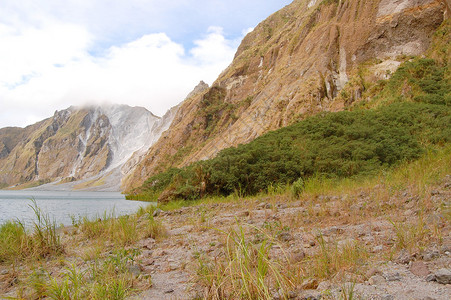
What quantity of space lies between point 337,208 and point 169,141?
6240 centimetres

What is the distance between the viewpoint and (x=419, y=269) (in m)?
2.73

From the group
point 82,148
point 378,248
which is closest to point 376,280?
point 378,248

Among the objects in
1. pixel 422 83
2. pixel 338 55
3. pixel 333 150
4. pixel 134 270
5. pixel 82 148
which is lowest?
pixel 134 270

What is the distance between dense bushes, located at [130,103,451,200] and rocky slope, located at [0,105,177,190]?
331 ft

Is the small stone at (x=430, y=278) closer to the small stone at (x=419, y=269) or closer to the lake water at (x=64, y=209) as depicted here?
the small stone at (x=419, y=269)

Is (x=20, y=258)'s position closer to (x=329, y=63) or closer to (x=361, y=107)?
(x=361, y=107)

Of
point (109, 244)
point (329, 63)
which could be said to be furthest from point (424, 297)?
point (329, 63)

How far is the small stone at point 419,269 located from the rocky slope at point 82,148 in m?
114

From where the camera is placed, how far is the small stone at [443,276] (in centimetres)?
241

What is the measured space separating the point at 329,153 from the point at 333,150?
0.86ft

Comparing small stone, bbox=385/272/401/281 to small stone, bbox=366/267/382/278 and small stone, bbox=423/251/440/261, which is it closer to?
small stone, bbox=366/267/382/278

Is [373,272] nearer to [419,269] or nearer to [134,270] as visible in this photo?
[419,269]

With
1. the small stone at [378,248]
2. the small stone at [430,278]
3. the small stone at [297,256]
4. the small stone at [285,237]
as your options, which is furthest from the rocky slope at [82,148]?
the small stone at [430,278]

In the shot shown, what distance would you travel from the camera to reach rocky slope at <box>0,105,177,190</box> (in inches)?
5251
